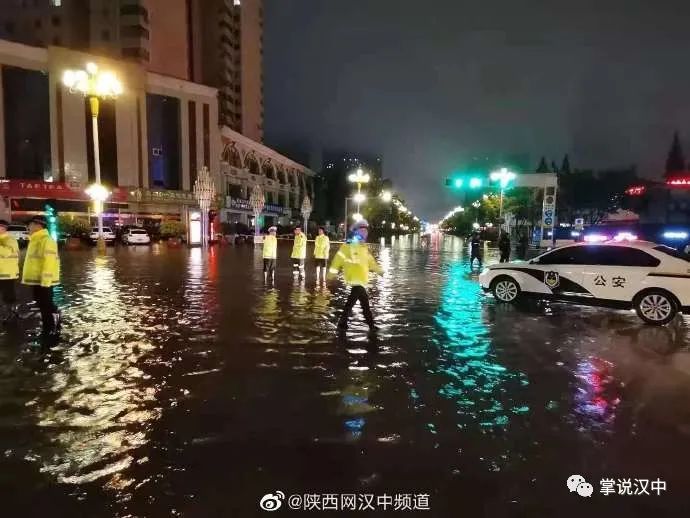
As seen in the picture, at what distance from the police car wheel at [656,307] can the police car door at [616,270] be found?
0.20 metres

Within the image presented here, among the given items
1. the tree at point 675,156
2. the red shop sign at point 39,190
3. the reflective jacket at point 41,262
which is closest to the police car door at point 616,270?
the reflective jacket at point 41,262

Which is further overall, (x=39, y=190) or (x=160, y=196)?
(x=160, y=196)

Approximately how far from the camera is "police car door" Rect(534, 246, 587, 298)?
412 inches

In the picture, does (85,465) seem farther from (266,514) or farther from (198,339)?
(198,339)

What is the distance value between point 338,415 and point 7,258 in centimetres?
737

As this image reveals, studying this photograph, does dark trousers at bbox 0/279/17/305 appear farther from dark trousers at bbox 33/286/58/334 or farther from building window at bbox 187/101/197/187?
building window at bbox 187/101/197/187

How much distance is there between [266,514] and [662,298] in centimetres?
897

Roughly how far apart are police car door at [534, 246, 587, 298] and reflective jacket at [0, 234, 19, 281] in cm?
1054

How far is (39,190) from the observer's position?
45.1 meters

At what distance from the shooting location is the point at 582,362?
22.3 feet

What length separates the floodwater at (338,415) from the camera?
352 centimetres

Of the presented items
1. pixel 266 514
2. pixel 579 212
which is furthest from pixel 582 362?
pixel 579 212

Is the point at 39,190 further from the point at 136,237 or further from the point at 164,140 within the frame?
the point at 164,140

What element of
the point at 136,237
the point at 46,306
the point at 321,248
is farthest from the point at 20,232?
the point at 46,306
